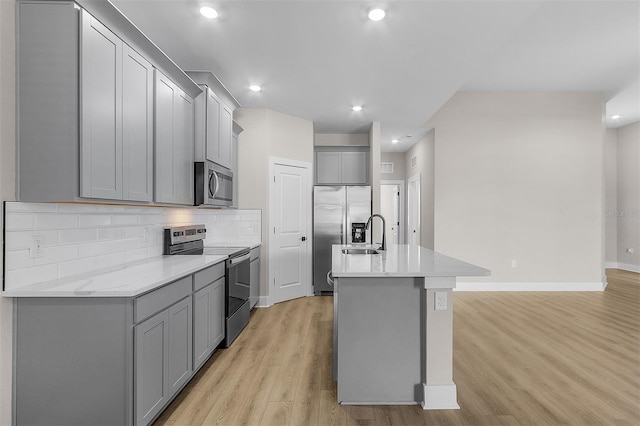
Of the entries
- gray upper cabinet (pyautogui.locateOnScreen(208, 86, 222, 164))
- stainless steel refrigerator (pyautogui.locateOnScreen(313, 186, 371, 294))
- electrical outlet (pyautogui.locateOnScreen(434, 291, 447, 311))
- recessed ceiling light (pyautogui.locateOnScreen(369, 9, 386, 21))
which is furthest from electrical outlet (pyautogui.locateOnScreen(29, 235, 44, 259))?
stainless steel refrigerator (pyautogui.locateOnScreen(313, 186, 371, 294))

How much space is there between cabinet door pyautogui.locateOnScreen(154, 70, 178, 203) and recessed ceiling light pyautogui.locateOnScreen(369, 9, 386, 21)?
1.66 m

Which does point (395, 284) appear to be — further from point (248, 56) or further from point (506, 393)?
point (248, 56)

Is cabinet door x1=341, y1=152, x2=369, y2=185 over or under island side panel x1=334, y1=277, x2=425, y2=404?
over

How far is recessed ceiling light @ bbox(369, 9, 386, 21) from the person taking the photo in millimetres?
2432

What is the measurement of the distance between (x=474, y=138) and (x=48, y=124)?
5.49m

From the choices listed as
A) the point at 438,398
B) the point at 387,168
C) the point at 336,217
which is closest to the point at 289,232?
the point at 336,217

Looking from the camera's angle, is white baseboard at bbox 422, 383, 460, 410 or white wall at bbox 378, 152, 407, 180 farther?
white wall at bbox 378, 152, 407, 180

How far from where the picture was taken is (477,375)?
2633 millimetres

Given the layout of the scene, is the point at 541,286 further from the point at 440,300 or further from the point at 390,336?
the point at 390,336

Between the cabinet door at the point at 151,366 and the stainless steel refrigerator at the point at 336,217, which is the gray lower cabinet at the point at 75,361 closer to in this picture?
the cabinet door at the point at 151,366

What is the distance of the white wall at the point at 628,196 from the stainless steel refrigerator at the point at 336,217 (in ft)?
19.3

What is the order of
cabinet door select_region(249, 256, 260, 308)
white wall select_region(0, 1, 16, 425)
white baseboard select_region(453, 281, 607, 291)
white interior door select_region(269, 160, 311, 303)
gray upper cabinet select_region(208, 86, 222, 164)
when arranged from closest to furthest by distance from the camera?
white wall select_region(0, 1, 16, 425)
gray upper cabinet select_region(208, 86, 222, 164)
cabinet door select_region(249, 256, 260, 308)
white interior door select_region(269, 160, 311, 303)
white baseboard select_region(453, 281, 607, 291)

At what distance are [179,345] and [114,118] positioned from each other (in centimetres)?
150

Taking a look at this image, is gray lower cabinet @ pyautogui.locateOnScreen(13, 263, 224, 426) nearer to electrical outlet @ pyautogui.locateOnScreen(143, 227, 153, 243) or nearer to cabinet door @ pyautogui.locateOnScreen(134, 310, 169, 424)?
cabinet door @ pyautogui.locateOnScreen(134, 310, 169, 424)
